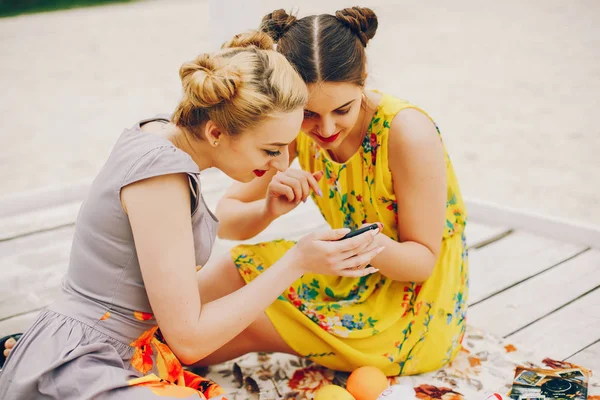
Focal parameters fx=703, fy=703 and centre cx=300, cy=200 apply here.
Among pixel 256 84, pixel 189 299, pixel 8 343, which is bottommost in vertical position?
pixel 8 343

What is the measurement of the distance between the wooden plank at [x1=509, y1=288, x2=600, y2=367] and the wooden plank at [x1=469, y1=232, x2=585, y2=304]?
0.85 feet

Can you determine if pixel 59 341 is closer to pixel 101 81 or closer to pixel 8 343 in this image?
pixel 8 343

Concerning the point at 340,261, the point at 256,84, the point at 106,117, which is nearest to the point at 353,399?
the point at 340,261

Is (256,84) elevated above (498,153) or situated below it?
above

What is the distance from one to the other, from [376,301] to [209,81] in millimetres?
975

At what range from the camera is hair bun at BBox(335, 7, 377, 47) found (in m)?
1.95

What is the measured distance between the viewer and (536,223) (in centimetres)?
328

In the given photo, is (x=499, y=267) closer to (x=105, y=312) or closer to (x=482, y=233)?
(x=482, y=233)

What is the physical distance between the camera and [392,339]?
86.7 inches

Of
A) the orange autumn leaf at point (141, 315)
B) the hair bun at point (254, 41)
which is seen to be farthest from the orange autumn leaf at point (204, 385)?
the hair bun at point (254, 41)

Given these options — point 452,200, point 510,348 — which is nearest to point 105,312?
point 452,200

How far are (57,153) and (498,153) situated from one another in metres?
3.21

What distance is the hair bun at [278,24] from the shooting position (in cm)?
199

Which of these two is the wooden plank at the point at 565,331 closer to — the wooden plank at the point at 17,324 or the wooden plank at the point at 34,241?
the wooden plank at the point at 17,324
